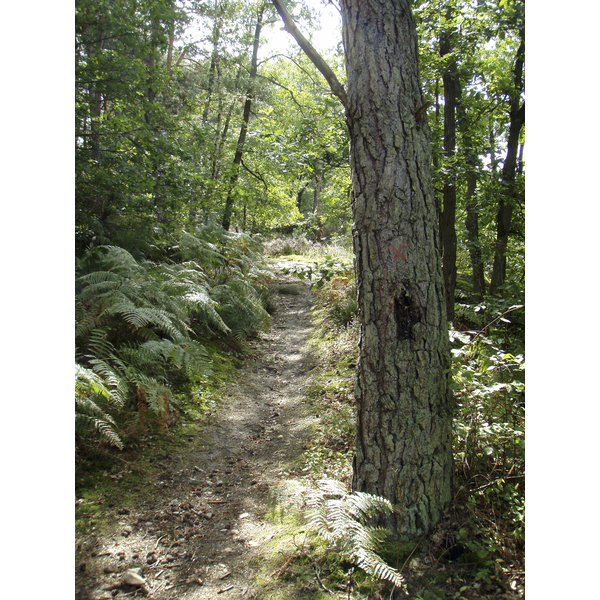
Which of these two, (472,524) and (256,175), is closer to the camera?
(472,524)

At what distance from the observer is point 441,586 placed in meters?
2.15

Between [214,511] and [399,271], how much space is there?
7.58 feet

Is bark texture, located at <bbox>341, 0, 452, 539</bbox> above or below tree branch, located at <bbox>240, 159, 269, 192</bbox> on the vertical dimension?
below

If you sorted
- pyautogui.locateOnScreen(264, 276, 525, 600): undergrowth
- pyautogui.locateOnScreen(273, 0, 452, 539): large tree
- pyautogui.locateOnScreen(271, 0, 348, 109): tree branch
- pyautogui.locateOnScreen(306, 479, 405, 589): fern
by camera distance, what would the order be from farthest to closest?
pyautogui.locateOnScreen(271, 0, 348, 109): tree branch < pyautogui.locateOnScreen(273, 0, 452, 539): large tree < pyautogui.locateOnScreen(264, 276, 525, 600): undergrowth < pyautogui.locateOnScreen(306, 479, 405, 589): fern

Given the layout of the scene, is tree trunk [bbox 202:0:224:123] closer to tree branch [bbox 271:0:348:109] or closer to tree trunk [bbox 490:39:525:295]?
tree trunk [bbox 490:39:525:295]

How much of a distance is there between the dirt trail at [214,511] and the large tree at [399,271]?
3.44ft

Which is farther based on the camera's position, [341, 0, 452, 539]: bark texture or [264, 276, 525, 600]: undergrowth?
[341, 0, 452, 539]: bark texture

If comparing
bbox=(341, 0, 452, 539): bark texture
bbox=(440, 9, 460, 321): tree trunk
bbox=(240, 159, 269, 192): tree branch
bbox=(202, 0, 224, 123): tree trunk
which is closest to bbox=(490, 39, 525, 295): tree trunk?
bbox=(440, 9, 460, 321): tree trunk

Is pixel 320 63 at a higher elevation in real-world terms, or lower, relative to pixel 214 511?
higher

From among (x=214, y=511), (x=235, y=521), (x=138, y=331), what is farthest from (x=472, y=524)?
(x=138, y=331)

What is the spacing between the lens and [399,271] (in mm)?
2406

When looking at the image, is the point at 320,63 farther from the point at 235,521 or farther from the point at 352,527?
the point at 235,521

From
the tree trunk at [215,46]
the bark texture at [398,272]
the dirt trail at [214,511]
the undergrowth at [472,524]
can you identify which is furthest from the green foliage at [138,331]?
the tree trunk at [215,46]

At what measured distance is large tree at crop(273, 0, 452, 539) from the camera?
241cm
